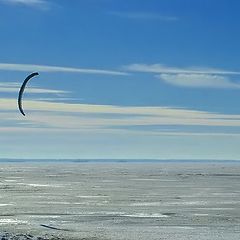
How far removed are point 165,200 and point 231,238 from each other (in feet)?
61.4

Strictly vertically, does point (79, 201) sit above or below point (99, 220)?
above

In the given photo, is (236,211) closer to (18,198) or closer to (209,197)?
(209,197)

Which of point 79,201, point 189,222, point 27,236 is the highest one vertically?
point 79,201

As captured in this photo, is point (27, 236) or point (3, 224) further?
point (3, 224)

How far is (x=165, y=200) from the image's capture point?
4309 centimetres

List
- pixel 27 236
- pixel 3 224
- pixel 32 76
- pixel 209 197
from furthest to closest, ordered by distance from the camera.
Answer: pixel 209 197, pixel 3 224, pixel 27 236, pixel 32 76

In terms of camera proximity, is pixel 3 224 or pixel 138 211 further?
pixel 138 211

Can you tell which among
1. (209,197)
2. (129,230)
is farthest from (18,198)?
(129,230)

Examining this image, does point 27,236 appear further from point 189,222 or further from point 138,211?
point 138,211

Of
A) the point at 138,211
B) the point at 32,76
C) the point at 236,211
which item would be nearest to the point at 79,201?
the point at 138,211

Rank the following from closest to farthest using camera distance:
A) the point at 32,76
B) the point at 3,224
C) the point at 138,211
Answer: the point at 32,76
the point at 3,224
the point at 138,211

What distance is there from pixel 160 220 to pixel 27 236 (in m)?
8.29

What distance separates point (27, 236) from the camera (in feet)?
79.6

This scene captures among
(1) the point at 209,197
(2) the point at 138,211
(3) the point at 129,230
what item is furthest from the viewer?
(1) the point at 209,197
